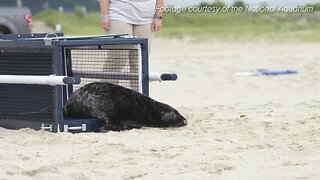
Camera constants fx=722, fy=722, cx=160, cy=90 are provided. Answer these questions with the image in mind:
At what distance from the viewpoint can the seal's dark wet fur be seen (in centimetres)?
576

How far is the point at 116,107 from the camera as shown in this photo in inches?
227

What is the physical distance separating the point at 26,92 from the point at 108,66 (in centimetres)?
90

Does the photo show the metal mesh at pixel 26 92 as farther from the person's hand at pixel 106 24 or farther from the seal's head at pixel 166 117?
the person's hand at pixel 106 24

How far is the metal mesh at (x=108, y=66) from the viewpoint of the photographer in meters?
6.32

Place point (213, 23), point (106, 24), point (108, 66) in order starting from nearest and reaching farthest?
point (108, 66)
point (106, 24)
point (213, 23)

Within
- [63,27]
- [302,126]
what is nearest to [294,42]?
[63,27]

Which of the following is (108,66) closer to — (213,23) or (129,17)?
(129,17)

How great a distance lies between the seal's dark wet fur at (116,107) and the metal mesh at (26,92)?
27cm

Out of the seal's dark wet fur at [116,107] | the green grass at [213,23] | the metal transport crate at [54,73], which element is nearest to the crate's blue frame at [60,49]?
the metal transport crate at [54,73]

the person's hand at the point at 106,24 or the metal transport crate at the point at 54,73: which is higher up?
the person's hand at the point at 106,24

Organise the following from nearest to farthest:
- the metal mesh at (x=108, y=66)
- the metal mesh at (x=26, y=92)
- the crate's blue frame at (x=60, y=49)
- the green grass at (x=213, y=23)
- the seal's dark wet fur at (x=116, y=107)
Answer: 1. the crate's blue frame at (x=60, y=49)
2. the metal mesh at (x=26, y=92)
3. the seal's dark wet fur at (x=116, y=107)
4. the metal mesh at (x=108, y=66)
5. the green grass at (x=213, y=23)

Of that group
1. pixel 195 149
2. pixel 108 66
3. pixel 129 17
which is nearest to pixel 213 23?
pixel 129 17

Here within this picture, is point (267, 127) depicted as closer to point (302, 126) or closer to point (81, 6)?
point (302, 126)

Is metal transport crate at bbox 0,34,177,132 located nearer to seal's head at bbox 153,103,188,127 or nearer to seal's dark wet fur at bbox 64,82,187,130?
seal's dark wet fur at bbox 64,82,187,130
